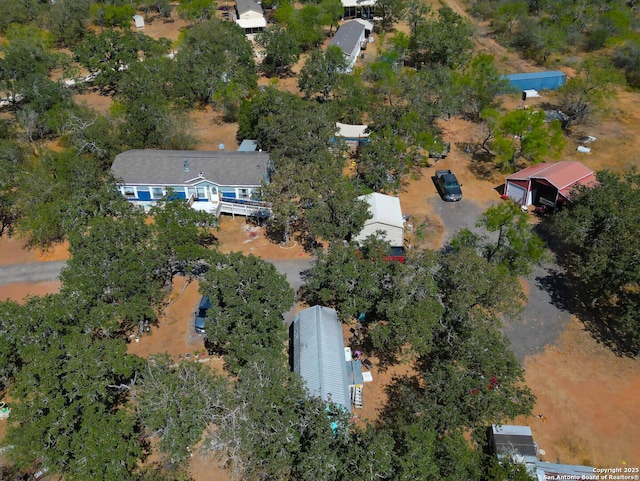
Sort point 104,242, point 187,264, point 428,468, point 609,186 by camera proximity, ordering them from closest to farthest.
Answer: point 428,468
point 104,242
point 187,264
point 609,186

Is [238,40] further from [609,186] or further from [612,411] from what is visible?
[612,411]

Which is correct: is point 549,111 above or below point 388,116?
below

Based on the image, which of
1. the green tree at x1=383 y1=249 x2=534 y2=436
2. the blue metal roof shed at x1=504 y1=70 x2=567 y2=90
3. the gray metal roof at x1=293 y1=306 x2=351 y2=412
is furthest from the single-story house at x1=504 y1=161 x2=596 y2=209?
the gray metal roof at x1=293 y1=306 x2=351 y2=412

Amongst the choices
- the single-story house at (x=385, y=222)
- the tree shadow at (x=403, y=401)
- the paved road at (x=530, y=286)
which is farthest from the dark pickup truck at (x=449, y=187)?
the tree shadow at (x=403, y=401)

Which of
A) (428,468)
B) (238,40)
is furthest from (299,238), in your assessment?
(238,40)

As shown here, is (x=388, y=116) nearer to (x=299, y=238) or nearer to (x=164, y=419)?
(x=299, y=238)

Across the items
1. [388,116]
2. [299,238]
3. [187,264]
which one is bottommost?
[299,238]

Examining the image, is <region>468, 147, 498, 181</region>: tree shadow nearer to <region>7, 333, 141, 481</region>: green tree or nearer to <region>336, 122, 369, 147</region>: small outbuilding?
<region>336, 122, 369, 147</region>: small outbuilding

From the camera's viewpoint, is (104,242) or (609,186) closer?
(104,242)

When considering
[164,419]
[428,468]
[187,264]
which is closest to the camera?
[428,468]
